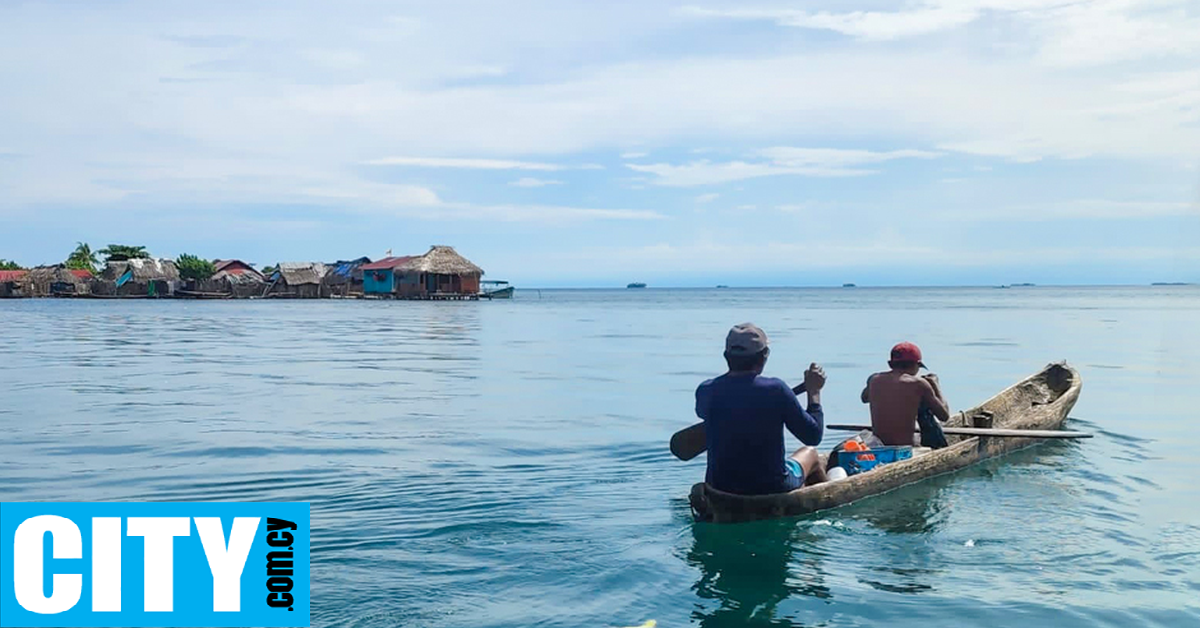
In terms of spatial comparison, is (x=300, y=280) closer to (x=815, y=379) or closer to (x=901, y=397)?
(x=901, y=397)

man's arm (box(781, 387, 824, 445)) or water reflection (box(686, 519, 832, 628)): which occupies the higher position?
man's arm (box(781, 387, 824, 445))

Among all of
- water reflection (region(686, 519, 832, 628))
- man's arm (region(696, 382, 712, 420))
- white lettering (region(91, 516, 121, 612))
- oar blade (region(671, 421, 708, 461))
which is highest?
man's arm (region(696, 382, 712, 420))

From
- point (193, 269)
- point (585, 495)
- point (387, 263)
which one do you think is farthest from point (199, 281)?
point (585, 495)

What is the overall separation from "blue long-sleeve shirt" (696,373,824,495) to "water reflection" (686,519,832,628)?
0.39m

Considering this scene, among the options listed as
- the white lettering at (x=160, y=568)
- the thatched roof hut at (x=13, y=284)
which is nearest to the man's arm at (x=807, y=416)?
the white lettering at (x=160, y=568)

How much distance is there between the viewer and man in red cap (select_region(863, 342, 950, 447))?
9.90 m

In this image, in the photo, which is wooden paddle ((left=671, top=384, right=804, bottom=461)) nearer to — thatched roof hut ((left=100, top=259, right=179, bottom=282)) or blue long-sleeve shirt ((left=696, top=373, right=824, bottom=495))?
blue long-sleeve shirt ((left=696, top=373, right=824, bottom=495))

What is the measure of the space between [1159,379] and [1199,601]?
1920 centimetres

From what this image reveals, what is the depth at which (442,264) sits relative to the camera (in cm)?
8162

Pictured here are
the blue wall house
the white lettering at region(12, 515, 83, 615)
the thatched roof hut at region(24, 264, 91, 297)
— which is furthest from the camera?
the thatched roof hut at region(24, 264, 91, 297)

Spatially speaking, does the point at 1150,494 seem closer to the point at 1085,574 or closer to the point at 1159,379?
the point at 1085,574

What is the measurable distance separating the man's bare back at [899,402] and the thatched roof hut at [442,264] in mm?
72827

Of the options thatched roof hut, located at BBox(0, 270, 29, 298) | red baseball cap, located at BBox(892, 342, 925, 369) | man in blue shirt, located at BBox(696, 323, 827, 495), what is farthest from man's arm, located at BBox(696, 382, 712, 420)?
thatched roof hut, located at BBox(0, 270, 29, 298)

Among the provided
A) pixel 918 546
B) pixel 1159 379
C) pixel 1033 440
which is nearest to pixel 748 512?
pixel 918 546
